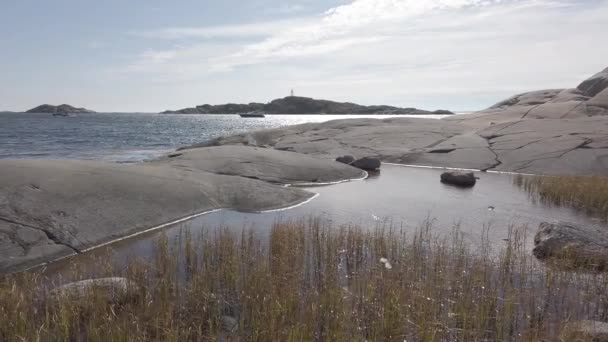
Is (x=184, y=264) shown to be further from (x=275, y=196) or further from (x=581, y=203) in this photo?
(x=581, y=203)

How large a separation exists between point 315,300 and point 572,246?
4.89 m

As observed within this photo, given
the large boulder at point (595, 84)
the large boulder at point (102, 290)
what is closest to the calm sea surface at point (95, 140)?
the large boulder at point (102, 290)

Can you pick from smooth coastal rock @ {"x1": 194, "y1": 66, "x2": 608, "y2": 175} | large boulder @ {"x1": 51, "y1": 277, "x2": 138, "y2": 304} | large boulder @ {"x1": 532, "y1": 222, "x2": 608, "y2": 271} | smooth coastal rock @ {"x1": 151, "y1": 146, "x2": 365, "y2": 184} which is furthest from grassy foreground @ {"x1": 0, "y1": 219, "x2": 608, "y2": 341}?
smooth coastal rock @ {"x1": 194, "y1": 66, "x2": 608, "y2": 175}

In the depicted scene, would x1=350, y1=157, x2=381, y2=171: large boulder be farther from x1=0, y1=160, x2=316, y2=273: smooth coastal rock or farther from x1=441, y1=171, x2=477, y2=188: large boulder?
x1=0, y1=160, x2=316, y2=273: smooth coastal rock

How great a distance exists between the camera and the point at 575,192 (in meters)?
12.1

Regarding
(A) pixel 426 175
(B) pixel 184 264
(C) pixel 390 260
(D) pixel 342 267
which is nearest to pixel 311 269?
(D) pixel 342 267

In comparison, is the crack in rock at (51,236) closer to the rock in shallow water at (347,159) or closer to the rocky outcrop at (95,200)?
the rocky outcrop at (95,200)

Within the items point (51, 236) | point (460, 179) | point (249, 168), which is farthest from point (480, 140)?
point (51, 236)

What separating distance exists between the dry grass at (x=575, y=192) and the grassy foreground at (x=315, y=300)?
5.61 metres

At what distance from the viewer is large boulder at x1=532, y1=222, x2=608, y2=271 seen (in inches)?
270

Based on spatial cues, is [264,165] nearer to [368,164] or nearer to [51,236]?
[368,164]

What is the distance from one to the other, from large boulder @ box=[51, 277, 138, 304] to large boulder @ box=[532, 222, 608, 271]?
249 inches

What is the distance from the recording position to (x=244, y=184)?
40.1 ft

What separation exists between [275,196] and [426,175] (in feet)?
27.8
